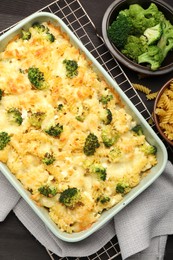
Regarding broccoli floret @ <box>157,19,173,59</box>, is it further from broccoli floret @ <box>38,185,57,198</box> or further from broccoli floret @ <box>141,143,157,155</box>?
broccoli floret @ <box>38,185,57,198</box>

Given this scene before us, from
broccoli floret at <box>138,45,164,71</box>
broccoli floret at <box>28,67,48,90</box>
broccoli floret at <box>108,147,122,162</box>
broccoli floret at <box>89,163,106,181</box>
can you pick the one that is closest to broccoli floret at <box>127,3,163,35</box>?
broccoli floret at <box>138,45,164,71</box>

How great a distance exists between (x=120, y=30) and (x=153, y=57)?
1.12 feet

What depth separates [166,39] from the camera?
3.98 m

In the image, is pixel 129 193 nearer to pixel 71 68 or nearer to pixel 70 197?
pixel 70 197

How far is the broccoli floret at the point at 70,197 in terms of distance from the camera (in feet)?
11.0

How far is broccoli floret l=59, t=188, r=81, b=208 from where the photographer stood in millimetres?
3363

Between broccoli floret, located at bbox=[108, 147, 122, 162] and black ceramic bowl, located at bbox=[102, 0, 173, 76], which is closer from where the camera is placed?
broccoli floret, located at bbox=[108, 147, 122, 162]

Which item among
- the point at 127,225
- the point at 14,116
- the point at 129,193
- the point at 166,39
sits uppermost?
the point at 14,116

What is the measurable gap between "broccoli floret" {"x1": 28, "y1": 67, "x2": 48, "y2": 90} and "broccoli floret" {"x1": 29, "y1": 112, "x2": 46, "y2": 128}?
0.20m

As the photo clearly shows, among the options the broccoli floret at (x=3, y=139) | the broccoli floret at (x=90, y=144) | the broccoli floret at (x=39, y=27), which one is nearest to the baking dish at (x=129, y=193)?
the broccoli floret at (x=39, y=27)

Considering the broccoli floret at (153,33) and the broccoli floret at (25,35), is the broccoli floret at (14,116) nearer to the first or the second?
the broccoli floret at (25,35)

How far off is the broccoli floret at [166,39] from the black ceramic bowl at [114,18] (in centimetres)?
10

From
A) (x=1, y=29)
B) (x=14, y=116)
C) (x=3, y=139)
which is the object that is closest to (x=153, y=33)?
(x=1, y=29)

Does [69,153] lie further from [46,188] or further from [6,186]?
[6,186]
